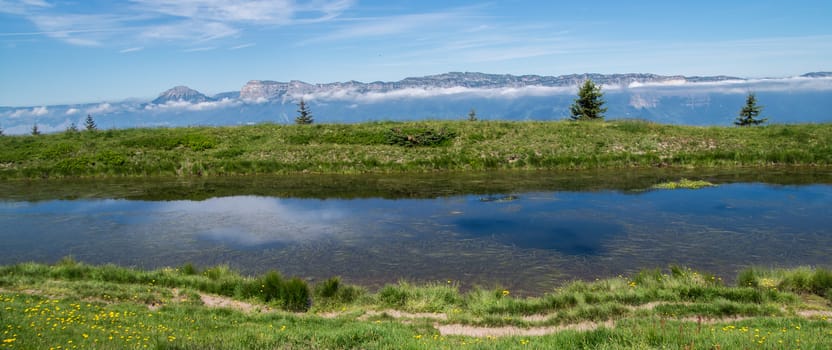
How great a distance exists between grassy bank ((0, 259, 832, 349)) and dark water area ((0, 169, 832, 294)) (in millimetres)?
1917

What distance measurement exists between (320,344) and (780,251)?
17134mm

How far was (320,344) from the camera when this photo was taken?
939cm

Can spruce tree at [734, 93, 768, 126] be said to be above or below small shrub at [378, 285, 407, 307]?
above

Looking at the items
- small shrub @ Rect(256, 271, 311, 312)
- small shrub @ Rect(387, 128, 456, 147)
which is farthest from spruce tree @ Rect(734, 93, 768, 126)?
small shrub @ Rect(256, 271, 311, 312)

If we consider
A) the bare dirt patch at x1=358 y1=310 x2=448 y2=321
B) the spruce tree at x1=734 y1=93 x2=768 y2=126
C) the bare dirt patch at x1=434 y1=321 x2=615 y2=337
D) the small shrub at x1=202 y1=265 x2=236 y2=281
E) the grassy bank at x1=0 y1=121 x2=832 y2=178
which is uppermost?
the spruce tree at x1=734 y1=93 x2=768 y2=126

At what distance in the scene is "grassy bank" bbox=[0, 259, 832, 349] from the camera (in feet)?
30.1

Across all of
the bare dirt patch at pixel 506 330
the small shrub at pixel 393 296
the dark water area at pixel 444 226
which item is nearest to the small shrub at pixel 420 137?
the dark water area at pixel 444 226

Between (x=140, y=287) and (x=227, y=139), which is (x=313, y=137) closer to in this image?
(x=227, y=139)

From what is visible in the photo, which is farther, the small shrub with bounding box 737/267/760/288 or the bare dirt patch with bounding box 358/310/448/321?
the small shrub with bounding box 737/267/760/288

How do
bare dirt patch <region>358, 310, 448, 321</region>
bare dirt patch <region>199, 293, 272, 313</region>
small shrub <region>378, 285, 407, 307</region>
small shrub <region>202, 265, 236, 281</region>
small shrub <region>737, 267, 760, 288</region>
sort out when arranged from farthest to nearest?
1. small shrub <region>202, 265, 236, 281</region>
2. small shrub <region>737, 267, 760, 288</region>
3. small shrub <region>378, 285, 407, 307</region>
4. bare dirt patch <region>199, 293, 272, 313</region>
5. bare dirt patch <region>358, 310, 448, 321</region>

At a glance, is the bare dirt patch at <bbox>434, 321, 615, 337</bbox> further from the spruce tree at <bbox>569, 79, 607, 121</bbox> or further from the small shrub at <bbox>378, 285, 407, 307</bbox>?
the spruce tree at <bbox>569, 79, 607, 121</bbox>

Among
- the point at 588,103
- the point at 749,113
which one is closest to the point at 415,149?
the point at 588,103

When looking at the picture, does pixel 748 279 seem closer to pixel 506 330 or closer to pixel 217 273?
pixel 506 330

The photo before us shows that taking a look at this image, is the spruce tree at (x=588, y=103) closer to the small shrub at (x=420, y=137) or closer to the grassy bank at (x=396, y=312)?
the small shrub at (x=420, y=137)
